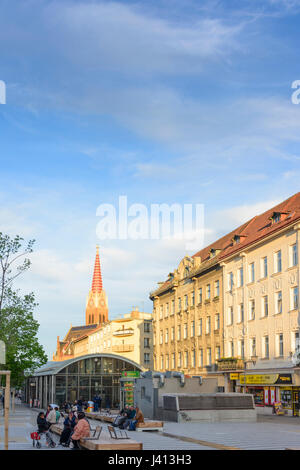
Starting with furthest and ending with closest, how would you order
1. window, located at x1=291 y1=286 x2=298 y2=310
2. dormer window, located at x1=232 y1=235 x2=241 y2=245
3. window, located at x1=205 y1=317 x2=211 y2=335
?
window, located at x1=205 y1=317 x2=211 y2=335 < dormer window, located at x1=232 y1=235 x2=241 y2=245 < window, located at x1=291 y1=286 x2=298 y2=310

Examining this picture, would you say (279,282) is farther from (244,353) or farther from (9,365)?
(9,365)

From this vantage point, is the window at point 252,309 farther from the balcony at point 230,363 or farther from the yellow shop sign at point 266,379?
the yellow shop sign at point 266,379

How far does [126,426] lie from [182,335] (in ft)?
132

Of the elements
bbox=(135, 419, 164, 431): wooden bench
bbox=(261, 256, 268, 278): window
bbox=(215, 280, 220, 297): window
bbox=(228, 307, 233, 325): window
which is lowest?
bbox=(135, 419, 164, 431): wooden bench

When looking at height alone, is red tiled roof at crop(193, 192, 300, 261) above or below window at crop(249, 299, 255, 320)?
above

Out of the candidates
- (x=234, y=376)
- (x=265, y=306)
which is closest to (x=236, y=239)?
(x=265, y=306)

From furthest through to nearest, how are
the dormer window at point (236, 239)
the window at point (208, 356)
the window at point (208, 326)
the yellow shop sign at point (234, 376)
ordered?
1. the window at point (208, 326)
2. the window at point (208, 356)
3. the dormer window at point (236, 239)
4. the yellow shop sign at point (234, 376)

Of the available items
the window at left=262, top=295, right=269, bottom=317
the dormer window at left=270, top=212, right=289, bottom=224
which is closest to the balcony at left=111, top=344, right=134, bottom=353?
the window at left=262, top=295, right=269, bottom=317

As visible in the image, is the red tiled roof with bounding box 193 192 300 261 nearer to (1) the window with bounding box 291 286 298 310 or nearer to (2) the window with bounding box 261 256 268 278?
(2) the window with bounding box 261 256 268 278

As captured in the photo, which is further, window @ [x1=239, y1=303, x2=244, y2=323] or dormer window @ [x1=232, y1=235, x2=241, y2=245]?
dormer window @ [x1=232, y1=235, x2=241, y2=245]

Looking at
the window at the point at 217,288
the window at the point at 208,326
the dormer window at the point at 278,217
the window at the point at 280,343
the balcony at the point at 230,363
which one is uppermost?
the dormer window at the point at 278,217

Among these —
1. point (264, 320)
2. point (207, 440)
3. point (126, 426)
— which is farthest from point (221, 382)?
point (207, 440)

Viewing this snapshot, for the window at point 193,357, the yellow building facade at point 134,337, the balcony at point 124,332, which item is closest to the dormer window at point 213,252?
the window at point 193,357

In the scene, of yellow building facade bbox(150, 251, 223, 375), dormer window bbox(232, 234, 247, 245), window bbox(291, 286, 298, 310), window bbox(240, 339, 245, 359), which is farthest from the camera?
yellow building facade bbox(150, 251, 223, 375)
